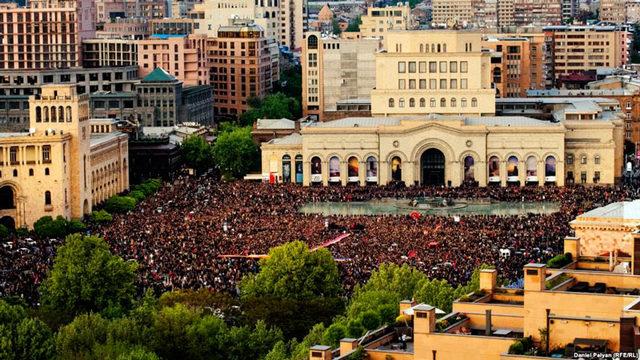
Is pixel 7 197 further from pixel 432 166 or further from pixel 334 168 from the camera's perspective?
pixel 432 166

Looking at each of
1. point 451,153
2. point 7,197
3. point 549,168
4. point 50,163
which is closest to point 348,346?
point 7,197

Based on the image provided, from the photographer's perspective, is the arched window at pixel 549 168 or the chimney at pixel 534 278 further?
the arched window at pixel 549 168

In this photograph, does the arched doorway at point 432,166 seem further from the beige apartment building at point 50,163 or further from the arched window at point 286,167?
the beige apartment building at point 50,163

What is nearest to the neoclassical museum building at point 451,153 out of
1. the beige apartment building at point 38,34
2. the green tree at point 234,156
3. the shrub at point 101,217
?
the green tree at point 234,156

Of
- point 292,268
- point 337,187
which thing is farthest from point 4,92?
point 292,268

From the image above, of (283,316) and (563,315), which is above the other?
(563,315)

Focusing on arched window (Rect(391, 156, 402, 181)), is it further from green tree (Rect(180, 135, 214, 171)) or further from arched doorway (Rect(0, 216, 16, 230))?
arched doorway (Rect(0, 216, 16, 230))

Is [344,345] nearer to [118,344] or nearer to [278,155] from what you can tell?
[118,344]
